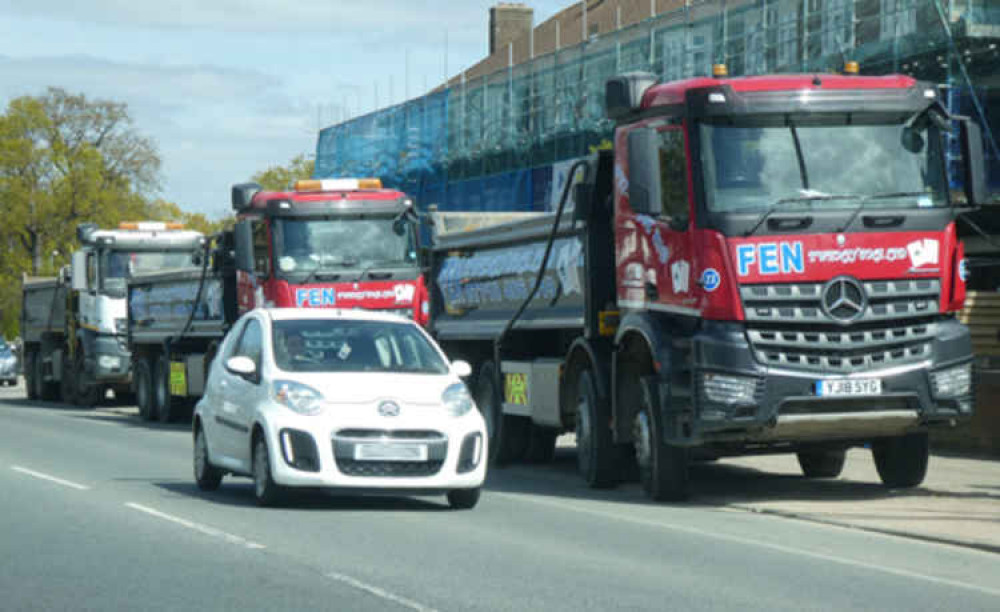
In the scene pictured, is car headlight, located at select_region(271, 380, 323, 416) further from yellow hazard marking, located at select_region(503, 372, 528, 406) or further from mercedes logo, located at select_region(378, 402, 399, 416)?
yellow hazard marking, located at select_region(503, 372, 528, 406)

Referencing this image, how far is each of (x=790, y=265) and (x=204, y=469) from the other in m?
5.39

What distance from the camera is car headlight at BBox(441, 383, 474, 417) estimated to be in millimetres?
14023

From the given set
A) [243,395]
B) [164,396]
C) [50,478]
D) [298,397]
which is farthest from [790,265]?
[164,396]

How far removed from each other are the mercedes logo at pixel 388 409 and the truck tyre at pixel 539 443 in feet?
22.3

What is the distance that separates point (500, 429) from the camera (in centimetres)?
1998

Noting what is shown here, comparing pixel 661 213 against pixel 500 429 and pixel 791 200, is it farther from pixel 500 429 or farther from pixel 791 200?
pixel 500 429

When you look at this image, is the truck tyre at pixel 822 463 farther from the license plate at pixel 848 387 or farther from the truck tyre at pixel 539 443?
the license plate at pixel 848 387

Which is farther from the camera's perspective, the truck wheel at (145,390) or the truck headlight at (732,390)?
the truck wheel at (145,390)

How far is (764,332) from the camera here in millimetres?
14352

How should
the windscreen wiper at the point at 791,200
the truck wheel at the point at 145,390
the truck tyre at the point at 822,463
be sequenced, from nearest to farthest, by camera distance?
the windscreen wiper at the point at 791,200
the truck tyre at the point at 822,463
the truck wheel at the point at 145,390

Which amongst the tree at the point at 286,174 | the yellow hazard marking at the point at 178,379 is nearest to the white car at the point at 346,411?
the yellow hazard marking at the point at 178,379

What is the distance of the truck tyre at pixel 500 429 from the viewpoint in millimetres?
20078

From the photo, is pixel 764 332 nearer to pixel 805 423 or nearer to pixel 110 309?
pixel 805 423

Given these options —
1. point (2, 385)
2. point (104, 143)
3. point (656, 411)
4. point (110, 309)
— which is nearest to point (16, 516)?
point (656, 411)
